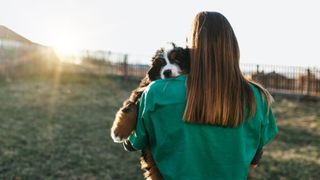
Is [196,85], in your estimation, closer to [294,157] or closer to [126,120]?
[126,120]

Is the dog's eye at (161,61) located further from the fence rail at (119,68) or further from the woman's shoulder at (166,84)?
the fence rail at (119,68)

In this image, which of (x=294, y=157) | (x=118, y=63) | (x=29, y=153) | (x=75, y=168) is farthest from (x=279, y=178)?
(x=118, y=63)

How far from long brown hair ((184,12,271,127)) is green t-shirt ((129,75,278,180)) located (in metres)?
0.05

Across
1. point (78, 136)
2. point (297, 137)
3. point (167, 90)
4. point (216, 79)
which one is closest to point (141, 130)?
point (167, 90)

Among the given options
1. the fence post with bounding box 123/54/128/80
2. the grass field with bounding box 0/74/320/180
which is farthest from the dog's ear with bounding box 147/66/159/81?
the fence post with bounding box 123/54/128/80

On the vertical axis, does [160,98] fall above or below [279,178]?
above

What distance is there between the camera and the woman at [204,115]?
2.09 m

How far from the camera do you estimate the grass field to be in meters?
8.09

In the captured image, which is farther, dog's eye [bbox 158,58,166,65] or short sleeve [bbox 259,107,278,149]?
dog's eye [bbox 158,58,166,65]

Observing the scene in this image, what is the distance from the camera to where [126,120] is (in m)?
2.15

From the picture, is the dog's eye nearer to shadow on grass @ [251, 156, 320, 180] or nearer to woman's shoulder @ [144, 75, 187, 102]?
woman's shoulder @ [144, 75, 187, 102]

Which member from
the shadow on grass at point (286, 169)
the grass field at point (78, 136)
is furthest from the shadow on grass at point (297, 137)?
the shadow on grass at point (286, 169)

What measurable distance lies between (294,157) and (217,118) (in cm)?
760

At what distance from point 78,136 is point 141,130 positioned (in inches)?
307
